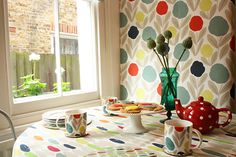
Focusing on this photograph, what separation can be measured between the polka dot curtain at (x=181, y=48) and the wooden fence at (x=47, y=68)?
18.1 inches

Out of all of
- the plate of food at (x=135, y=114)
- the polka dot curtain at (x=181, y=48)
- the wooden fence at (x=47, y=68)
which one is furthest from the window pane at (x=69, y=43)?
the plate of food at (x=135, y=114)

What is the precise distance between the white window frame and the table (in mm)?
411

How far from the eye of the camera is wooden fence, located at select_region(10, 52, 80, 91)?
159 centimetres

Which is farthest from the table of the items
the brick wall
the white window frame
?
the brick wall

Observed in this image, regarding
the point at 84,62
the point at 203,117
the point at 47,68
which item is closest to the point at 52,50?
the point at 47,68

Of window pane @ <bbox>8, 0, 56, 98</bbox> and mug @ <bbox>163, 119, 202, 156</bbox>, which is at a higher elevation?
window pane @ <bbox>8, 0, 56, 98</bbox>

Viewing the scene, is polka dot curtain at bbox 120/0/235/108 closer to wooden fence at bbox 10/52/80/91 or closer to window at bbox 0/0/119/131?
window at bbox 0/0/119/131

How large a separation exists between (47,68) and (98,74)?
18.3 inches

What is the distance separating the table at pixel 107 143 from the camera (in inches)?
32.0

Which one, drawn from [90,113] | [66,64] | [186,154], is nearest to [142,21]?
[66,64]

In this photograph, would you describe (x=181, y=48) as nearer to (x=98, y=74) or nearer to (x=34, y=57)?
(x=98, y=74)

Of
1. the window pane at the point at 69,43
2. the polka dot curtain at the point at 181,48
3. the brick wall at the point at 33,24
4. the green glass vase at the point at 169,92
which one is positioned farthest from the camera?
the window pane at the point at 69,43

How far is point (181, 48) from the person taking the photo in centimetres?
187

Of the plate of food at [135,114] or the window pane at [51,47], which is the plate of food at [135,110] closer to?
the plate of food at [135,114]
